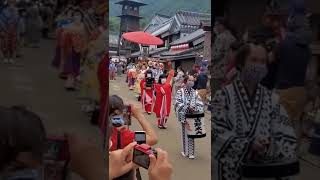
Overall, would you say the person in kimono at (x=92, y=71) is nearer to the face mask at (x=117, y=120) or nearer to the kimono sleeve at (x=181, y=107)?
the face mask at (x=117, y=120)

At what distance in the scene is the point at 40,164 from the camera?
6.49ft

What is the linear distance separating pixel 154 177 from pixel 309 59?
3.78 feet

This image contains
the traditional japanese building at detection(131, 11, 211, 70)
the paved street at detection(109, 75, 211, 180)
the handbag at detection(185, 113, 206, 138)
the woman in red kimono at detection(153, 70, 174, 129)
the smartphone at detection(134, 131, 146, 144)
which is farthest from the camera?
the traditional japanese building at detection(131, 11, 211, 70)

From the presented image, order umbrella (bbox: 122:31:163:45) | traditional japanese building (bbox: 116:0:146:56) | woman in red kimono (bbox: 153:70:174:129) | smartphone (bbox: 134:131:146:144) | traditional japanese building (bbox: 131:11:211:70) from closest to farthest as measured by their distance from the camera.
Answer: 1. smartphone (bbox: 134:131:146:144)
2. woman in red kimono (bbox: 153:70:174:129)
3. umbrella (bbox: 122:31:163:45)
4. traditional japanese building (bbox: 131:11:211:70)
5. traditional japanese building (bbox: 116:0:146:56)

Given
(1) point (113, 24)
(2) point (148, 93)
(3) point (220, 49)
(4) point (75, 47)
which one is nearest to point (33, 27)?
(4) point (75, 47)

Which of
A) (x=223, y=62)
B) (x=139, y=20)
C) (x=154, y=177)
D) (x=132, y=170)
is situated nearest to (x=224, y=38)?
(x=223, y=62)

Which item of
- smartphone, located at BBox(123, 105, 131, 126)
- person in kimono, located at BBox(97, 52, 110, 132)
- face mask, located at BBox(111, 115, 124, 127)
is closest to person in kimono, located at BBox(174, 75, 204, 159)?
smartphone, located at BBox(123, 105, 131, 126)

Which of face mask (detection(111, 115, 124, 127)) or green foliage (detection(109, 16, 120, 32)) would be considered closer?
green foliage (detection(109, 16, 120, 32))

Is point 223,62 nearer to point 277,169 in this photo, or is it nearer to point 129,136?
point 277,169

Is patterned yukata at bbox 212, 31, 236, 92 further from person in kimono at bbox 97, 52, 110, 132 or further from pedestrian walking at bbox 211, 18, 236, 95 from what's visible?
person in kimono at bbox 97, 52, 110, 132

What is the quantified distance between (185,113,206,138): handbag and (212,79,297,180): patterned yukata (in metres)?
4.19

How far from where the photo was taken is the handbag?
20.7 ft

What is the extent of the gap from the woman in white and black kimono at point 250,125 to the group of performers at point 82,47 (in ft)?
2.02

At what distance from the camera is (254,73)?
6.81 ft
